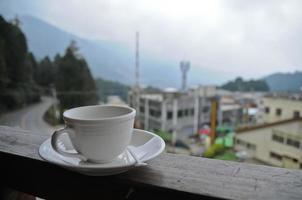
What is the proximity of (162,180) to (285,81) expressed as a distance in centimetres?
119

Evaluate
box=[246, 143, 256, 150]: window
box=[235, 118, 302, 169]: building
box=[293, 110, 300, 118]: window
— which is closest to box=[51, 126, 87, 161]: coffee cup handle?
box=[235, 118, 302, 169]: building

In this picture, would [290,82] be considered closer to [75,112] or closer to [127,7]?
[127,7]

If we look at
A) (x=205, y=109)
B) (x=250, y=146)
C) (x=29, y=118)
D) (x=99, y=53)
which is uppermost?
(x=99, y=53)

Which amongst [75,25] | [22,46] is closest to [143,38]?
[75,25]

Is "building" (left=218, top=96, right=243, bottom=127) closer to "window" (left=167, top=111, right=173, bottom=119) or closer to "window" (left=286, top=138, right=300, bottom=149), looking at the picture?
"window" (left=167, top=111, right=173, bottom=119)

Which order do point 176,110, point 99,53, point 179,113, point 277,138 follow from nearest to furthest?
point 99,53, point 277,138, point 176,110, point 179,113

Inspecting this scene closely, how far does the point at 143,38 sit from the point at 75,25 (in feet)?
1.38

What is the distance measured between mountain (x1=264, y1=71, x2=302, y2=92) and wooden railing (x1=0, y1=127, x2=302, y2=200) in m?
0.89

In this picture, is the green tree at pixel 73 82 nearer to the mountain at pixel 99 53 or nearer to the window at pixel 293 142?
the mountain at pixel 99 53

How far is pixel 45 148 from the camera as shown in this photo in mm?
365

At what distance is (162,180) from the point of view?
31cm

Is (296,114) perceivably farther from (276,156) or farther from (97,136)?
(97,136)

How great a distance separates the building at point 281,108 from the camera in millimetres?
1357

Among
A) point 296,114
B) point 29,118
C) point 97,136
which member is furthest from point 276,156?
point 97,136
